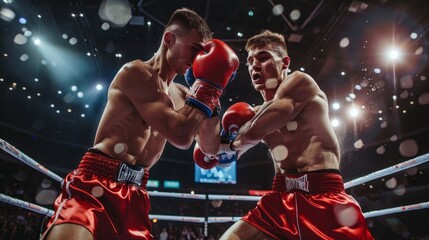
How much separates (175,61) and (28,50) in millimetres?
11614

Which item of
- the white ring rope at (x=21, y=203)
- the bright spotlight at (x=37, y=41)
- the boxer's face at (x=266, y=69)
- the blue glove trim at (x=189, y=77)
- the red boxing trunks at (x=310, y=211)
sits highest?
the bright spotlight at (x=37, y=41)

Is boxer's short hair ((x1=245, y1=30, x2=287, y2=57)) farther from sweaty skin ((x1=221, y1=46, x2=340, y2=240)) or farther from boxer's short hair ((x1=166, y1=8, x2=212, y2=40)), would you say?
boxer's short hair ((x1=166, y1=8, x2=212, y2=40))

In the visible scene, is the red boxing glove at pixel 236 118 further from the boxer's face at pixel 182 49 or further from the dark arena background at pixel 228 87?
the dark arena background at pixel 228 87

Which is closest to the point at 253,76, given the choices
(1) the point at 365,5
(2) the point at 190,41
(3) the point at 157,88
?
(2) the point at 190,41

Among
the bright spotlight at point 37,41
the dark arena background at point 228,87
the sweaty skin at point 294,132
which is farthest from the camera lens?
the bright spotlight at point 37,41

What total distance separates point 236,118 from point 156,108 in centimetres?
88

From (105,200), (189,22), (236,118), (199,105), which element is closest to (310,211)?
(199,105)

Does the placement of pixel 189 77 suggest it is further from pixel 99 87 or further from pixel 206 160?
pixel 99 87

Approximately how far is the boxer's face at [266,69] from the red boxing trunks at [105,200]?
41.7 inches

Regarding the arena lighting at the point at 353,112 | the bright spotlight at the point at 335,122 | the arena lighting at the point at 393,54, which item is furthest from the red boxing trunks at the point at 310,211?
the arena lighting at the point at 353,112

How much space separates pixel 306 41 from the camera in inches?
299

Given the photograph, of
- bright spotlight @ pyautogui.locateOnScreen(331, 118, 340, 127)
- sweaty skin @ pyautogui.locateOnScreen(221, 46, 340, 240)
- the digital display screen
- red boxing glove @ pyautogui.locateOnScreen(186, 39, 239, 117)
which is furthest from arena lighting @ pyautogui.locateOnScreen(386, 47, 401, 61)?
the digital display screen

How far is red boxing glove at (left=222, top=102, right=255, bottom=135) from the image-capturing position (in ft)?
7.53

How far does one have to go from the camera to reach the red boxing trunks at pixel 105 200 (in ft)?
4.55
